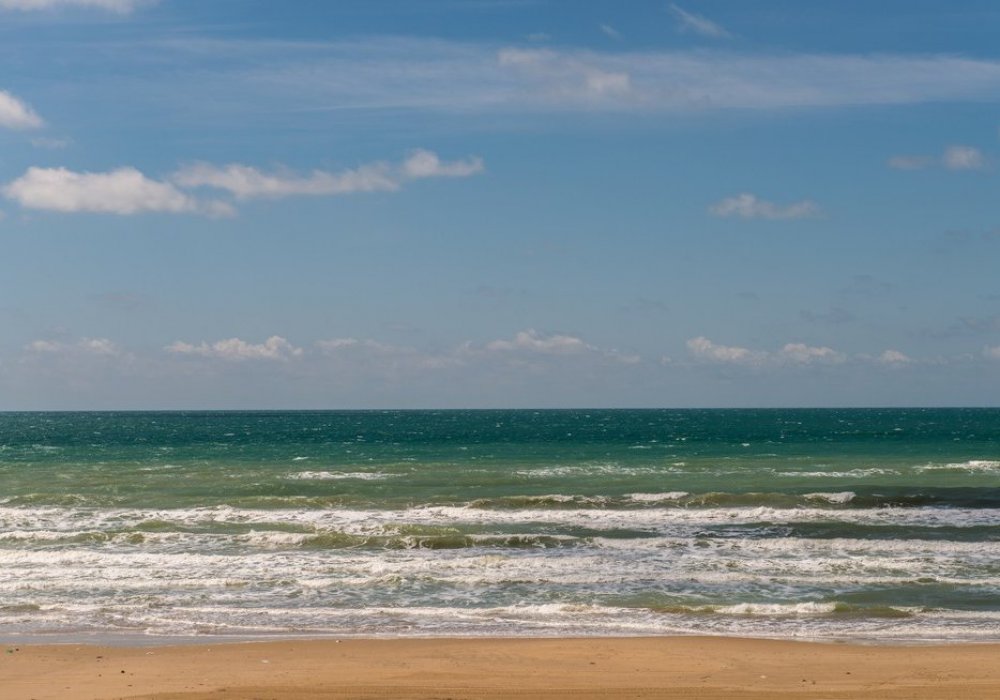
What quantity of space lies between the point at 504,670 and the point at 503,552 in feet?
33.7

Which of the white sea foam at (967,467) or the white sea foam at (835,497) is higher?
the white sea foam at (967,467)

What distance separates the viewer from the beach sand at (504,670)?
1330 centimetres

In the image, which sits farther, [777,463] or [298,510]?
[777,463]

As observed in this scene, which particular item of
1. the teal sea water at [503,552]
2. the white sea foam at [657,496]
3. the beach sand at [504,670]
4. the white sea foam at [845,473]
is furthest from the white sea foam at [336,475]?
the beach sand at [504,670]

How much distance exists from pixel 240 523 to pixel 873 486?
908 inches

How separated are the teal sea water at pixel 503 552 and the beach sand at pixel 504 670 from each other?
1.30 metres

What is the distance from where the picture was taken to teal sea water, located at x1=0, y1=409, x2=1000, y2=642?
17953 millimetres

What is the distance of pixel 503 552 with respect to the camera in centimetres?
2467

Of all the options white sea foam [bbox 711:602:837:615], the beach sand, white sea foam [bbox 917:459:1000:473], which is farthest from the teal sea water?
the beach sand

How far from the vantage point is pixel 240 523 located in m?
29.6

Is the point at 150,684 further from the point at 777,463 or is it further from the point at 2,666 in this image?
the point at 777,463

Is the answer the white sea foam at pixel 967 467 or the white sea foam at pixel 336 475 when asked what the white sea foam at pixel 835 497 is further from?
the white sea foam at pixel 336 475

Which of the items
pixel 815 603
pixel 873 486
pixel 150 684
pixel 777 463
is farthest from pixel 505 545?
pixel 777 463

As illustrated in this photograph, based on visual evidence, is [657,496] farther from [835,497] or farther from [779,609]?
[779,609]
